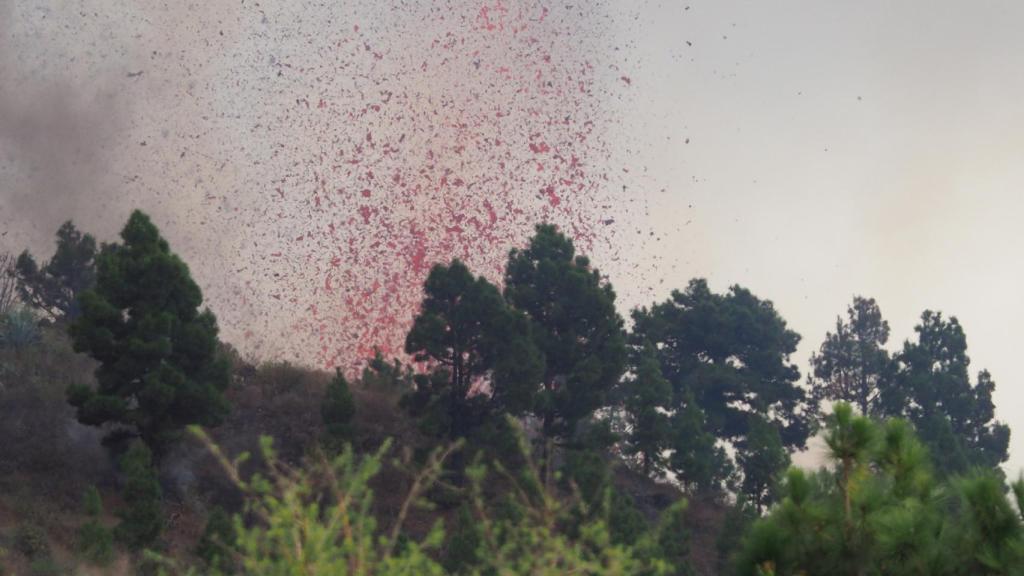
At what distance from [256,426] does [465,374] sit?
29.3ft

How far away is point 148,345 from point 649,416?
821 inches

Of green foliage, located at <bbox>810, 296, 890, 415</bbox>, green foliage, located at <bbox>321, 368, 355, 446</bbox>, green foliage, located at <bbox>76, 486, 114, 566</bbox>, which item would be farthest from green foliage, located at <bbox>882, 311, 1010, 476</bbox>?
green foliage, located at <bbox>76, 486, 114, 566</bbox>

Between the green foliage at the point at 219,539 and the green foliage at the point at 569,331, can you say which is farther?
the green foliage at the point at 569,331

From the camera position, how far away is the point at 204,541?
2644cm

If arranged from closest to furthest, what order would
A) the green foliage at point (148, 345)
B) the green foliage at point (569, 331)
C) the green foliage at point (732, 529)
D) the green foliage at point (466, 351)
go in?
the green foliage at point (148, 345) → the green foliage at point (732, 529) → the green foliage at point (466, 351) → the green foliage at point (569, 331)

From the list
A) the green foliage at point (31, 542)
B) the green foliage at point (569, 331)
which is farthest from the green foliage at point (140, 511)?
the green foliage at point (569, 331)

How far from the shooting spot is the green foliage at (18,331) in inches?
1670

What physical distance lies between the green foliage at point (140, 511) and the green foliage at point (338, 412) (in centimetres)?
832

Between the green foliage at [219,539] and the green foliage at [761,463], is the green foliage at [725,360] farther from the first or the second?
the green foliage at [219,539]

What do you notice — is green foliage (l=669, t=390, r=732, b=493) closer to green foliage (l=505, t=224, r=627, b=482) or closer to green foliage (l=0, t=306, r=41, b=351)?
green foliage (l=505, t=224, r=627, b=482)

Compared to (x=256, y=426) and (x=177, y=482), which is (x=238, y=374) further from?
(x=177, y=482)

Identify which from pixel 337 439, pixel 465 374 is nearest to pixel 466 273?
pixel 465 374

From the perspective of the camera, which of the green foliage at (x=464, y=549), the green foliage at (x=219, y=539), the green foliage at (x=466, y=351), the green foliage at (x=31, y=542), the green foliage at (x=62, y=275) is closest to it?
the green foliage at (x=219, y=539)

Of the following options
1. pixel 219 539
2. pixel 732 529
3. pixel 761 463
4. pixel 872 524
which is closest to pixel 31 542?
pixel 219 539
